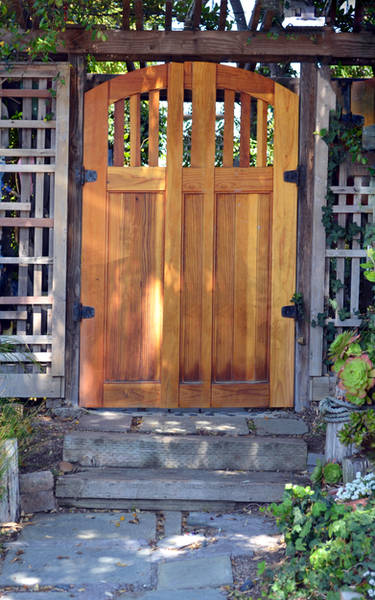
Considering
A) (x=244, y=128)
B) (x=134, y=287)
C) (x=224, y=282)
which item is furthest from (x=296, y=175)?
(x=134, y=287)

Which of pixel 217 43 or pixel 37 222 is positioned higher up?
pixel 217 43

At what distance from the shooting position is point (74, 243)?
5.67 m

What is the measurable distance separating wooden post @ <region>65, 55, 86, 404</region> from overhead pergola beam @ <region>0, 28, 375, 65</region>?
35 centimetres

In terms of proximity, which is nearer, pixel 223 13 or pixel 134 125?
pixel 223 13

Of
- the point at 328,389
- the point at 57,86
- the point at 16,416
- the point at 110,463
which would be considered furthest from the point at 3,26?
the point at 328,389

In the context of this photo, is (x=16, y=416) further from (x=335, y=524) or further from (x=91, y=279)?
(x=335, y=524)

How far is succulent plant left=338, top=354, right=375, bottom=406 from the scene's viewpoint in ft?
12.9

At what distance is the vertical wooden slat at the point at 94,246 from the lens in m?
5.66

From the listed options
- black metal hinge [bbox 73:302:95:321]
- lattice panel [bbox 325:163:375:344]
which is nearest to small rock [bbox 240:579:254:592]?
lattice panel [bbox 325:163:375:344]

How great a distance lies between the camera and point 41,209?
5602mm

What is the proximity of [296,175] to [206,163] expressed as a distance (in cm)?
69

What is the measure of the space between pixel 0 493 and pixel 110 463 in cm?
99

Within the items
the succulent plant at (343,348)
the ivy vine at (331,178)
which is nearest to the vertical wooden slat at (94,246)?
the ivy vine at (331,178)

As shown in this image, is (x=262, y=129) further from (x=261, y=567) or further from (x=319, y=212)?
(x=261, y=567)
